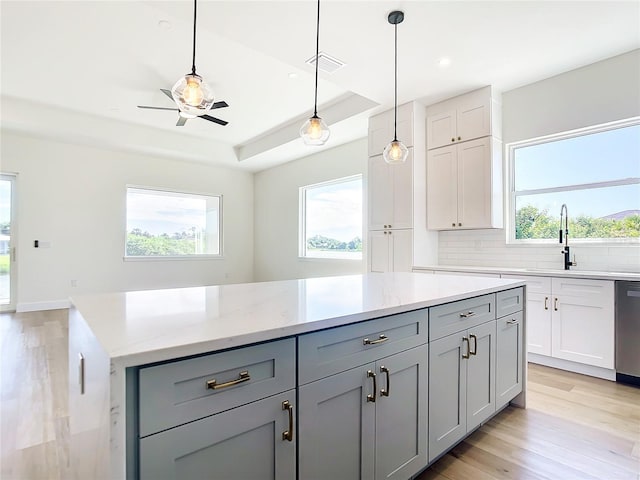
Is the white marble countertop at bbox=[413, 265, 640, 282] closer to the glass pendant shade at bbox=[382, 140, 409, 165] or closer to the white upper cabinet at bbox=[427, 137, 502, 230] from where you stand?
the white upper cabinet at bbox=[427, 137, 502, 230]

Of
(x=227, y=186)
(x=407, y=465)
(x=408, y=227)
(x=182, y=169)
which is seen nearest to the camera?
(x=407, y=465)

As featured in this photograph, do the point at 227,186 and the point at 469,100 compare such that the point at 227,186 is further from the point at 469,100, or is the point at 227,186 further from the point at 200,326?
the point at 200,326

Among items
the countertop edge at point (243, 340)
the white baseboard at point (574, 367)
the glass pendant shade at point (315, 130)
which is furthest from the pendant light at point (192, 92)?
the white baseboard at point (574, 367)

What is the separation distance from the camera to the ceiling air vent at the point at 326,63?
123 inches

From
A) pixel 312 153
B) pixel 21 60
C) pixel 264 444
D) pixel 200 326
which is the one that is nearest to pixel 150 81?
pixel 21 60

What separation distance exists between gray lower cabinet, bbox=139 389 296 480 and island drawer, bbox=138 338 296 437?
25mm

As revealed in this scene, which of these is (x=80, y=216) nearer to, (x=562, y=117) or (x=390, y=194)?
(x=390, y=194)

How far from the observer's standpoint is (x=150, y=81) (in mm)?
4059

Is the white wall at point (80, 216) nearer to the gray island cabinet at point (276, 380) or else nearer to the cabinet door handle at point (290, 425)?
the gray island cabinet at point (276, 380)

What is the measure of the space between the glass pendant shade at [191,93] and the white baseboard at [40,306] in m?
5.55

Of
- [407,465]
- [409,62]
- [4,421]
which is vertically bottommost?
[4,421]

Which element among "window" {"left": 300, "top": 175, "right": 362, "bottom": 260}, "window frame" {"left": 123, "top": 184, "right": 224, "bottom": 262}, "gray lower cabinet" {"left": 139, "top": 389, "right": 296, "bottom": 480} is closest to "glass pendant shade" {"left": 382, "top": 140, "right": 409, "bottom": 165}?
"gray lower cabinet" {"left": 139, "top": 389, "right": 296, "bottom": 480}

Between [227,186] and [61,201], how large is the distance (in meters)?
2.96

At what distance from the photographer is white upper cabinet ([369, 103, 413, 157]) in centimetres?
414
